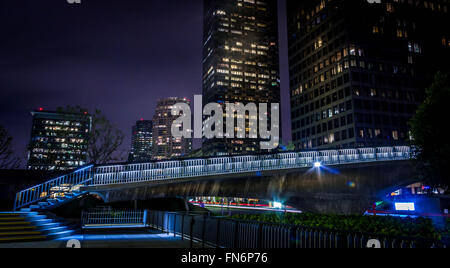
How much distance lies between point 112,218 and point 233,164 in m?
11.3

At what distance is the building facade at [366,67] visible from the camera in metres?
77.6

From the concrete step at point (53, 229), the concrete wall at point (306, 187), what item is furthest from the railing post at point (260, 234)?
the concrete wall at point (306, 187)

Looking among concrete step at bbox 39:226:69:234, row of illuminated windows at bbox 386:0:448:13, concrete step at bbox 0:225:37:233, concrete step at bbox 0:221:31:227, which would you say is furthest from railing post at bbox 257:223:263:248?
row of illuminated windows at bbox 386:0:448:13

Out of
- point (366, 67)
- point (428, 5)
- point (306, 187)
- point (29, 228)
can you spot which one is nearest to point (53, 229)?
point (29, 228)

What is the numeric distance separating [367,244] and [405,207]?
56.0 metres

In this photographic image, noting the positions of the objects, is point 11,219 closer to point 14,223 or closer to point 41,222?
point 14,223

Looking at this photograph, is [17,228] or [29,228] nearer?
[17,228]

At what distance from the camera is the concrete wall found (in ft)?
86.7

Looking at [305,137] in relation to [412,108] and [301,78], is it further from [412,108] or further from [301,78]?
[412,108]

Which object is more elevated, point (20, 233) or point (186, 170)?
point (186, 170)

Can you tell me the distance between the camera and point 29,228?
15008 mm

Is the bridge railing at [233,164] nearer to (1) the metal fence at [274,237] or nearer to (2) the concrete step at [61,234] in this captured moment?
(2) the concrete step at [61,234]

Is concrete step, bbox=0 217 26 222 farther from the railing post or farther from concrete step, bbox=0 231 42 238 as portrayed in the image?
the railing post

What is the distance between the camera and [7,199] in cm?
2291
